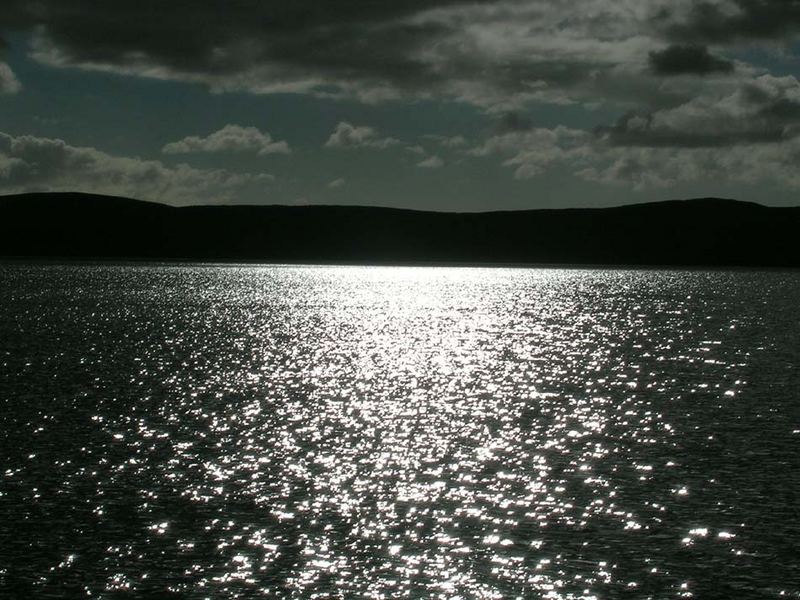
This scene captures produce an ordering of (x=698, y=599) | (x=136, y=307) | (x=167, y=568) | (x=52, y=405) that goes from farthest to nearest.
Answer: (x=136, y=307)
(x=52, y=405)
(x=167, y=568)
(x=698, y=599)

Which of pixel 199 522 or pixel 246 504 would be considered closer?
pixel 199 522

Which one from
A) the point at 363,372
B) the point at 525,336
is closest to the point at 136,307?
the point at 525,336

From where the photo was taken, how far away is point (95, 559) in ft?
78.6

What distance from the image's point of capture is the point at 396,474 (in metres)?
34.6

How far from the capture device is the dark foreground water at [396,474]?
76.1 feet

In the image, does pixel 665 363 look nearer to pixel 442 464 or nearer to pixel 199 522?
pixel 442 464

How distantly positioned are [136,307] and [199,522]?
406ft

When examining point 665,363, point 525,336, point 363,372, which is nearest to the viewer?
point 363,372

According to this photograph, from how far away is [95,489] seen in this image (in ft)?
103

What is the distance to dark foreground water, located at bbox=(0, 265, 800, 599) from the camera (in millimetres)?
23203

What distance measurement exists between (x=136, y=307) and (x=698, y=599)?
133626 mm

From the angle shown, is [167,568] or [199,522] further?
[199,522]

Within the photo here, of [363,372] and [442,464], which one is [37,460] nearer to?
[442,464]

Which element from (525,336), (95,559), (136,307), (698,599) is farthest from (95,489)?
(136,307)
